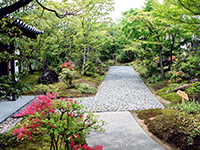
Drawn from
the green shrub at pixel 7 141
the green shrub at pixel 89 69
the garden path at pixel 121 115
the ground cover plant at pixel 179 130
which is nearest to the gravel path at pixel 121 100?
the garden path at pixel 121 115

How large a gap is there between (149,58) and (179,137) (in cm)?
1003

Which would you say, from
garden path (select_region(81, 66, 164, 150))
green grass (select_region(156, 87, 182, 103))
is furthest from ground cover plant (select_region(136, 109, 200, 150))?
green grass (select_region(156, 87, 182, 103))

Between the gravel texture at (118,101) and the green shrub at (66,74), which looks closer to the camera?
the gravel texture at (118,101)

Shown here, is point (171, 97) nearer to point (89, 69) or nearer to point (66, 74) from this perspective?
point (66, 74)

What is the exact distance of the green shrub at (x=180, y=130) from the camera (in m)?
4.07

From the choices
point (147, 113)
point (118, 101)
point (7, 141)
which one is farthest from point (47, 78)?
point (7, 141)

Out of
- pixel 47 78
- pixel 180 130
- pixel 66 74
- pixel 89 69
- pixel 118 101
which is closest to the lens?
pixel 180 130

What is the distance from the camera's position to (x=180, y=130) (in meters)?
4.31

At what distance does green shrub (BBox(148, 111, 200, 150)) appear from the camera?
4070mm

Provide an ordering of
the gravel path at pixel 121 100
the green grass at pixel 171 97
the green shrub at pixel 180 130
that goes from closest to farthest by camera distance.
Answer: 1. the green shrub at pixel 180 130
2. the gravel path at pixel 121 100
3. the green grass at pixel 171 97

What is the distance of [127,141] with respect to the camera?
4.41 m

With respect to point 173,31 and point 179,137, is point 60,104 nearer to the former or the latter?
point 179,137

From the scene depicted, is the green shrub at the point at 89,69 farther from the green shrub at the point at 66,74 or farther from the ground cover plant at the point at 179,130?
the ground cover plant at the point at 179,130

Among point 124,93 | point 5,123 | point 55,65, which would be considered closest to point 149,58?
point 124,93
